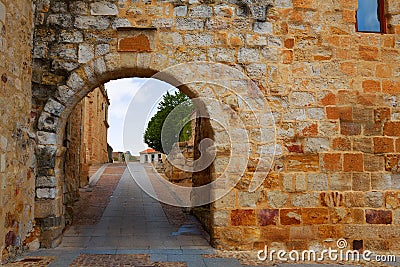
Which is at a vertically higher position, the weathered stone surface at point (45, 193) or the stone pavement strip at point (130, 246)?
the weathered stone surface at point (45, 193)

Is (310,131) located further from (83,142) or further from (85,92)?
(83,142)

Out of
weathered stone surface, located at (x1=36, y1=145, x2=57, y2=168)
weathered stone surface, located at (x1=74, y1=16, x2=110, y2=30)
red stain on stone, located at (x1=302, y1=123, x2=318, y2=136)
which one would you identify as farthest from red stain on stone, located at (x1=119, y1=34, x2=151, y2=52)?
red stain on stone, located at (x1=302, y1=123, x2=318, y2=136)

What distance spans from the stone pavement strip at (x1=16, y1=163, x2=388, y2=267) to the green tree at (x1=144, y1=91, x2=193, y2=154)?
13.1 m

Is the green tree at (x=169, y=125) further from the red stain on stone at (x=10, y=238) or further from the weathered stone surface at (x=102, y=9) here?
the red stain on stone at (x=10, y=238)

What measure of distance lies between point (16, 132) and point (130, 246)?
1853 millimetres

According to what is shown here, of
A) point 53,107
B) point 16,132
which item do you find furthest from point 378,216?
point 16,132

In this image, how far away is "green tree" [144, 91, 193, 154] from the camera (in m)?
20.8

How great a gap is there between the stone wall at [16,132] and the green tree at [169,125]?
14.6 metres

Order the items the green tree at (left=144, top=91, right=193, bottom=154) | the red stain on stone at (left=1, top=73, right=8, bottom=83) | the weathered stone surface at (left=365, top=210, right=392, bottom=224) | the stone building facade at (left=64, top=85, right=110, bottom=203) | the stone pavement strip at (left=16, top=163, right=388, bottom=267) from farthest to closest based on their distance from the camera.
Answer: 1. the green tree at (left=144, top=91, right=193, bottom=154)
2. the stone building facade at (left=64, top=85, right=110, bottom=203)
3. the weathered stone surface at (left=365, top=210, right=392, bottom=224)
4. the stone pavement strip at (left=16, top=163, right=388, bottom=267)
5. the red stain on stone at (left=1, top=73, right=8, bottom=83)

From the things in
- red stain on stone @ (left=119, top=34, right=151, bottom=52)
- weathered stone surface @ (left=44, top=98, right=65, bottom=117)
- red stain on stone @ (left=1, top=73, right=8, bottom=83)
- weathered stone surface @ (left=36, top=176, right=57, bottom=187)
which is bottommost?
weathered stone surface @ (left=36, top=176, right=57, bottom=187)

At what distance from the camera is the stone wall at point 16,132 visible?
3.65 metres

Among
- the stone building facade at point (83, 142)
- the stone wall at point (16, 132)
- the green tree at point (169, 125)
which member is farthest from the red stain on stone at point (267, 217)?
the green tree at point (169, 125)

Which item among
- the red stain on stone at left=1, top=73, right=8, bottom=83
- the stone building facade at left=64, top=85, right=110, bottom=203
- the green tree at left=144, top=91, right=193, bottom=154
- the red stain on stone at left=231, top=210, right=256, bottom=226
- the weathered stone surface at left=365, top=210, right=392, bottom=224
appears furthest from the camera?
the green tree at left=144, top=91, right=193, bottom=154

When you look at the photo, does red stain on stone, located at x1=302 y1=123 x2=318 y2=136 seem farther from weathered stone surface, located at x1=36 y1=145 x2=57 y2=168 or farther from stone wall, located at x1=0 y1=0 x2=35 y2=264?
stone wall, located at x1=0 y1=0 x2=35 y2=264
